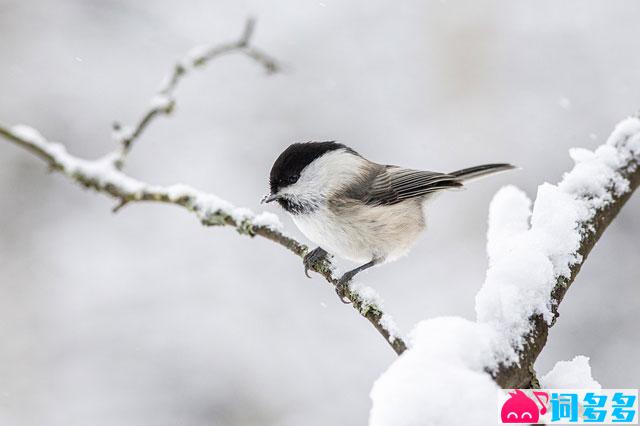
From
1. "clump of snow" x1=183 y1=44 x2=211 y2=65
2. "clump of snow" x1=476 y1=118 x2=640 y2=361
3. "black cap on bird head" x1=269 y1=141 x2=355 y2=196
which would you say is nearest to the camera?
"clump of snow" x1=476 y1=118 x2=640 y2=361

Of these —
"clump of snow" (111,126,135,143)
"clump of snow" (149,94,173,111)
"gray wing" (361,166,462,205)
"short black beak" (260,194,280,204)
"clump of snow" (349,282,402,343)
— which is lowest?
"clump of snow" (349,282,402,343)

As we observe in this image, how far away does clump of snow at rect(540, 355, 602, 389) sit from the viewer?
54.0 inches

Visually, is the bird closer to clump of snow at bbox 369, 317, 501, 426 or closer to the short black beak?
the short black beak

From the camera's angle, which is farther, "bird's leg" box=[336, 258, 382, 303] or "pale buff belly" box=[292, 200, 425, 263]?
"pale buff belly" box=[292, 200, 425, 263]

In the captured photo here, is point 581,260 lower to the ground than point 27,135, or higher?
lower

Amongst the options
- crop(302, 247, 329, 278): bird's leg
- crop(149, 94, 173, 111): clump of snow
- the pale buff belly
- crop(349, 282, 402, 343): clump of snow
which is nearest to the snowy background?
the pale buff belly

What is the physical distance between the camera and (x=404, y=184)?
3.00 metres

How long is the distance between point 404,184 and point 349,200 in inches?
17.5

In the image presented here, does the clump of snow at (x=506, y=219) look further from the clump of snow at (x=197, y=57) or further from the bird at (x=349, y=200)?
the clump of snow at (x=197, y=57)

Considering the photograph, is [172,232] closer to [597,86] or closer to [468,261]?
[468,261]

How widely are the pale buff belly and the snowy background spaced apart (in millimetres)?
2364

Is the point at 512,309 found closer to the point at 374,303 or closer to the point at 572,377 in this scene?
the point at 572,377

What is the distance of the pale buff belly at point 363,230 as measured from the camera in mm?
2568

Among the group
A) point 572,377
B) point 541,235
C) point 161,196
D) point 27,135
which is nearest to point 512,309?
point 572,377
